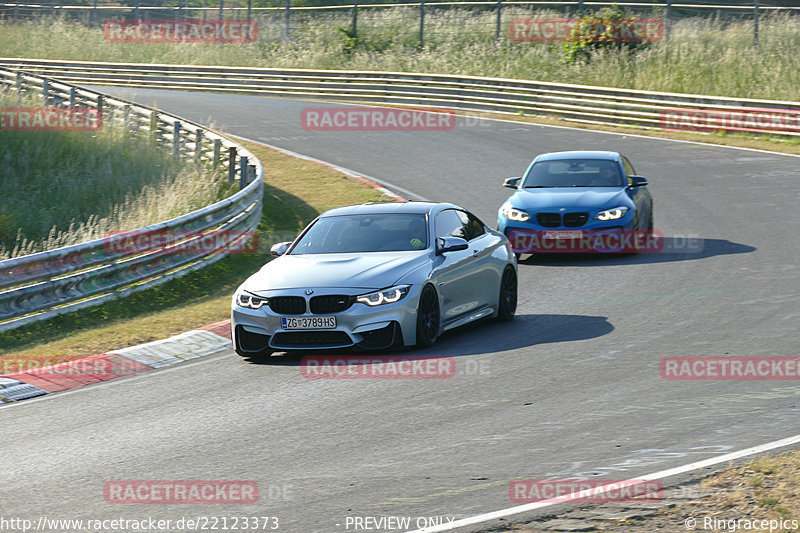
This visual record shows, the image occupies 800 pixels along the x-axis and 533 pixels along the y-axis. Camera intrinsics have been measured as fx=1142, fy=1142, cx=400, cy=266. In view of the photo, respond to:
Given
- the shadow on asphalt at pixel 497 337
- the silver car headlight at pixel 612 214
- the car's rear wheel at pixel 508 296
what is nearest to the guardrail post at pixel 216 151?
the silver car headlight at pixel 612 214

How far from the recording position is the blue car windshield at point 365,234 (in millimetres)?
11836

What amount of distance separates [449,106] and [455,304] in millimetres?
26634

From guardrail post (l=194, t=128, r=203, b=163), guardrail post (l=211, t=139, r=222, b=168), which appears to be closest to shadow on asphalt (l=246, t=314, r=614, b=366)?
guardrail post (l=211, t=139, r=222, b=168)

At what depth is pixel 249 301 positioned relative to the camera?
1104cm

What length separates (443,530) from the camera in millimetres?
6090

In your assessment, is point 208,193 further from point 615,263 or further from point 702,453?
point 702,453

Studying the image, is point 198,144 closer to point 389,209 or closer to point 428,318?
point 389,209

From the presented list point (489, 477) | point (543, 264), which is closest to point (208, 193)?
point (543, 264)

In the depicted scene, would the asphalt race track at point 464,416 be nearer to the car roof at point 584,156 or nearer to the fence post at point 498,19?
Answer: the car roof at point 584,156

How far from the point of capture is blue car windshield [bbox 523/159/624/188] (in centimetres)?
1778

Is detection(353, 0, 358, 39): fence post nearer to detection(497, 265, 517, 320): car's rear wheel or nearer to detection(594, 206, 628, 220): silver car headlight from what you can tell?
detection(594, 206, 628, 220): silver car headlight
